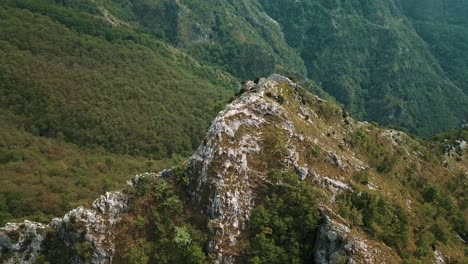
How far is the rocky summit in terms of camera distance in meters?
52.2

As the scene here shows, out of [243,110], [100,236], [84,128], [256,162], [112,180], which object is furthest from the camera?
[84,128]

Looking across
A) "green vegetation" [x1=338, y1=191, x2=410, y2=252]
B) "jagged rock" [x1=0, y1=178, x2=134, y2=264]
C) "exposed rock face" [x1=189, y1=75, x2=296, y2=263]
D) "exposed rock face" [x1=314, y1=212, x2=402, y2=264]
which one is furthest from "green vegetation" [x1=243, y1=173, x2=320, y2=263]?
"jagged rock" [x1=0, y1=178, x2=134, y2=264]

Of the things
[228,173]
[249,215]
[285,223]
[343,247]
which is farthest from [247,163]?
[343,247]

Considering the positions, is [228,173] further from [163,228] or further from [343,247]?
[343,247]

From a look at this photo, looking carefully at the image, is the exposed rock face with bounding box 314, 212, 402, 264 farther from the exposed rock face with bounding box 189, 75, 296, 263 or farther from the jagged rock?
the jagged rock

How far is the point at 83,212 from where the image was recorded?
5397 centimetres

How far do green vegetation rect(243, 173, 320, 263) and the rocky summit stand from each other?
0.38 feet

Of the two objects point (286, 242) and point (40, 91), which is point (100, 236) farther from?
point (40, 91)

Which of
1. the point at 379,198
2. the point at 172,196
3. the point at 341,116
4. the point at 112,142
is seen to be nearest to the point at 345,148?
the point at 341,116

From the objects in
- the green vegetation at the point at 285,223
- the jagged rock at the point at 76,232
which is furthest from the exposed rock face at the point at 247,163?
the jagged rock at the point at 76,232

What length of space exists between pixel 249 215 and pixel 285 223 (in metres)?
4.19

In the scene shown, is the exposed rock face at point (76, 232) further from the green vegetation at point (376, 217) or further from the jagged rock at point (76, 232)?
the green vegetation at point (376, 217)

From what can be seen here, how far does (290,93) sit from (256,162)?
1827cm

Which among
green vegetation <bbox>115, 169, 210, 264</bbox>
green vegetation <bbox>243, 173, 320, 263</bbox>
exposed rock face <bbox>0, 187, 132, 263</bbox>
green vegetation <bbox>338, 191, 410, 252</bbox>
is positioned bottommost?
exposed rock face <bbox>0, 187, 132, 263</bbox>
